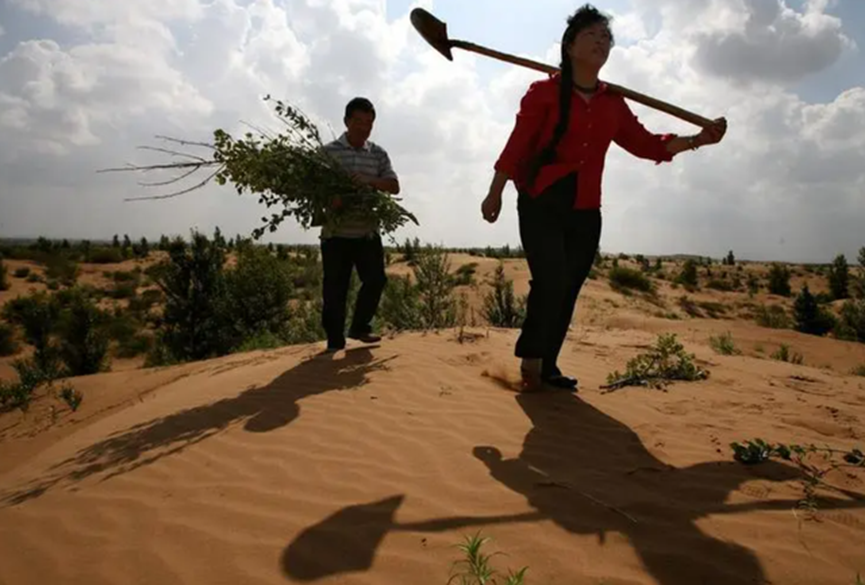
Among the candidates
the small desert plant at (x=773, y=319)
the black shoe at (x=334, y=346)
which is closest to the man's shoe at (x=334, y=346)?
the black shoe at (x=334, y=346)

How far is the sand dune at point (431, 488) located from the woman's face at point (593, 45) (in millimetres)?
2032

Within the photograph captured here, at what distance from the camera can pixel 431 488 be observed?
7.07 ft

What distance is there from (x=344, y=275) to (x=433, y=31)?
6.81 ft

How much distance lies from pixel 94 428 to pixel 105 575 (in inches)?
93.8

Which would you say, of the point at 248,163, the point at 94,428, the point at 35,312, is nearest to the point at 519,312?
the point at 248,163

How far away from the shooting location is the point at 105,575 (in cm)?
176

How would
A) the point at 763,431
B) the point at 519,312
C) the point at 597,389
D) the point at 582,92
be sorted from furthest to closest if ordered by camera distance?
the point at 519,312 < the point at 597,389 < the point at 582,92 < the point at 763,431

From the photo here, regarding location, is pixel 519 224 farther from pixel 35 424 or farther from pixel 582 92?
pixel 35 424

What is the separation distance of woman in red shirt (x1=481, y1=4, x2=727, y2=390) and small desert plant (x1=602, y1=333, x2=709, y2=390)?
0.87m

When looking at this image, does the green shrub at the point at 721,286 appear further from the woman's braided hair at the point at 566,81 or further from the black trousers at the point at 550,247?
the woman's braided hair at the point at 566,81

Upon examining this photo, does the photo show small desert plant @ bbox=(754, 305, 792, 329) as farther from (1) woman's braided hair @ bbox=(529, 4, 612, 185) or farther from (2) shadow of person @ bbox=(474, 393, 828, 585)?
(2) shadow of person @ bbox=(474, 393, 828, 585)

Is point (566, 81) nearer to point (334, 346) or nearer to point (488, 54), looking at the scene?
point (488, 54)

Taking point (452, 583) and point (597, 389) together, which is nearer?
point (452, 583)

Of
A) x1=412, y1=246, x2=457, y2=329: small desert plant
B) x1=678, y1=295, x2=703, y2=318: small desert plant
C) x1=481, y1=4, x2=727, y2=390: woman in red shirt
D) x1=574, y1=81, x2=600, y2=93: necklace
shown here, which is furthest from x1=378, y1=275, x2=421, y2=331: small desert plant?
x1=678, y1=295, x2=703, y2=318: small desert plant
